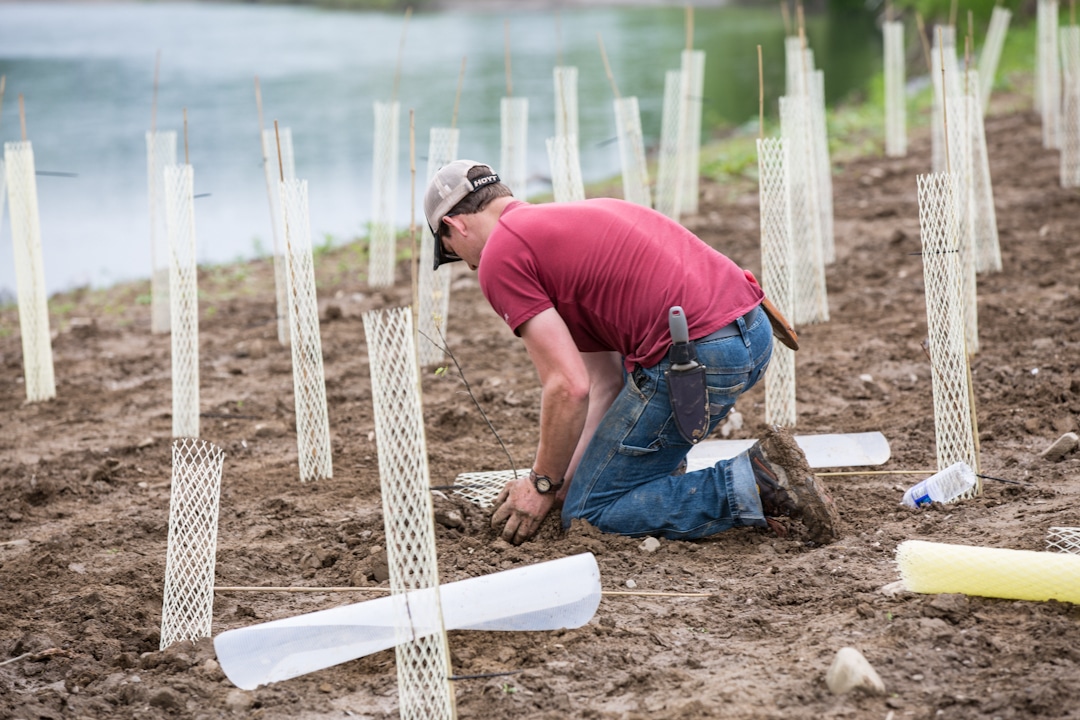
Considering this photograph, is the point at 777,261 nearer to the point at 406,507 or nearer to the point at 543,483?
the point at 543,483

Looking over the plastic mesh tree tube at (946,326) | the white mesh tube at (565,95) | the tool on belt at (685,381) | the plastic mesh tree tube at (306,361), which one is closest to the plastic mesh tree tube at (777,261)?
the plastic mesh tree tube at (946,326)

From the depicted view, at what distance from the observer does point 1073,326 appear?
483cm

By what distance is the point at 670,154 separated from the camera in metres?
7.68

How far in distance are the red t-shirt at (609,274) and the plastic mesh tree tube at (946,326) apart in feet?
2.29

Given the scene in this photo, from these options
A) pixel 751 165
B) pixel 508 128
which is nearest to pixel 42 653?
pixel 508 128

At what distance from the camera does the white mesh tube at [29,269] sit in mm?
4945

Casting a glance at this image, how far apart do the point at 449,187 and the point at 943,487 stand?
1.81 metres

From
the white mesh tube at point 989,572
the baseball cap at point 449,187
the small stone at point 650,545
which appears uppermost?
the baseball cap at point 449,187

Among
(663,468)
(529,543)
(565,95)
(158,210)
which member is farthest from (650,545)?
(158,210)

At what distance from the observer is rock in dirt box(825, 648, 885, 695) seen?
215 cm

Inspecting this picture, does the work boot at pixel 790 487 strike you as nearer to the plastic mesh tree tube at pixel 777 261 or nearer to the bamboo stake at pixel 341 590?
the bamboo stake at pixel 341 590

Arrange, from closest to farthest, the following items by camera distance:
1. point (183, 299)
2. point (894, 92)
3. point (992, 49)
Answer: point (183, 299), point (894, 92), point (992, 49)

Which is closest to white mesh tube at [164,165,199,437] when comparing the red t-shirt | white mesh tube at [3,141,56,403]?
white mesh tube at [3,141,56,403]

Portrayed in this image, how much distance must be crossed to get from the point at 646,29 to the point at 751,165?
17749mm
